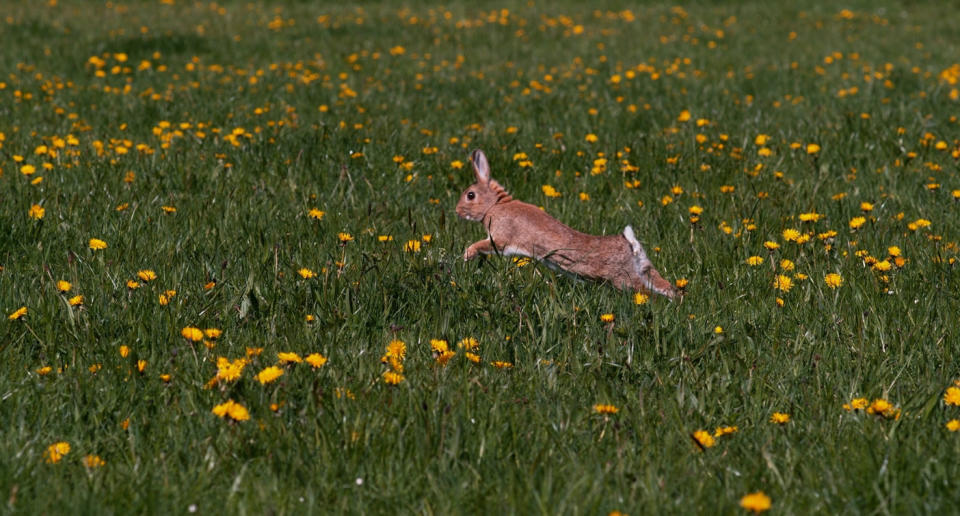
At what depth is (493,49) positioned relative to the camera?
43.2 ft

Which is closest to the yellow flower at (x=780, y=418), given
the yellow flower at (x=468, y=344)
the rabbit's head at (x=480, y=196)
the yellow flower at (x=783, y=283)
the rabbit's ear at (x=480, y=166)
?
the yellow flower at (x=468, y=344)

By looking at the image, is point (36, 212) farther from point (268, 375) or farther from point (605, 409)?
point (605, 409)

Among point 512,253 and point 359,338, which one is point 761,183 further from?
point 359,338

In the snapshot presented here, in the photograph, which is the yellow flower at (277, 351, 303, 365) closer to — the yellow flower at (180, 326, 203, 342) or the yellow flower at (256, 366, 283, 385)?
the yellow flower at (256, 366, 283, 385)

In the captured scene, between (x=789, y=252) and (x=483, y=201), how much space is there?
167 centimetres

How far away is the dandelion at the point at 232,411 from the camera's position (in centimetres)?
284

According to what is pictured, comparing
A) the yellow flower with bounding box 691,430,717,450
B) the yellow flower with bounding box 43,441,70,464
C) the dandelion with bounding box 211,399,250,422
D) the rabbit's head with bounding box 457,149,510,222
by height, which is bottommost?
the rabbit's head with bounding box 457,149,510,222

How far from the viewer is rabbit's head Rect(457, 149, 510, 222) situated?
556 centimetres

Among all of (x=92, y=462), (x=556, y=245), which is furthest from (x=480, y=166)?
(x=92, y=462)

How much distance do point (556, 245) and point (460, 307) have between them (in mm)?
902

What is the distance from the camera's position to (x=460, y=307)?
4.12 metres

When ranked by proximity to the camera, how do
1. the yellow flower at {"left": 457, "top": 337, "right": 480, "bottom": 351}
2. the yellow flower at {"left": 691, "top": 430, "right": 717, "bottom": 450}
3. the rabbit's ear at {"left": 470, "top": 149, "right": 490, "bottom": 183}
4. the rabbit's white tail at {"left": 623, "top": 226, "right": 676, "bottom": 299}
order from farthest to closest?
the rabbit's ear at {"left": 470, "top": 149, "right": 490, "bottom": 183} → the rabbit's white tail at {"left": 623, "top": 226, "right": 676, "bottom": 299} → the yellow flower at {"left": 457, "top": 337, "right": 480, "bottom": 351} → the yellow flower at {"left": 691, "top": 430, "right": 717, "bottom": 450}

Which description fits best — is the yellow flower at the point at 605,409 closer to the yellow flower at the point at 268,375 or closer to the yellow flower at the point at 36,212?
the yellow flower at the point at 268,375

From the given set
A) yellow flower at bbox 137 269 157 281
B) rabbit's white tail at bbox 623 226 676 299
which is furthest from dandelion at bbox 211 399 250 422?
rabbit's white tail at bbox 623 226 676 299
